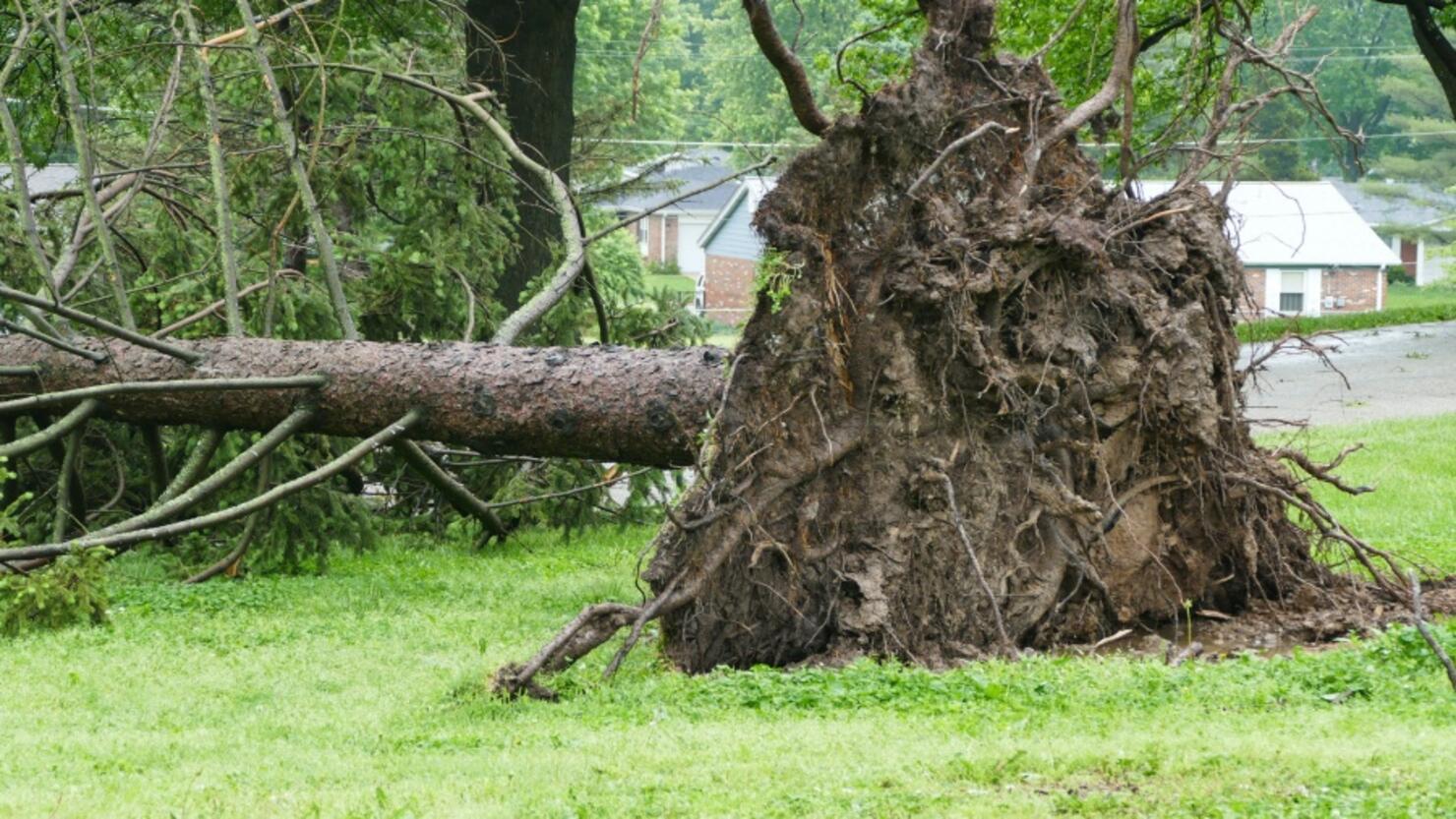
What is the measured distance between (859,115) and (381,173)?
6002mm

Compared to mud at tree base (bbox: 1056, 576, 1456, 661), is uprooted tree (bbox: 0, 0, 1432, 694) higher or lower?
higher

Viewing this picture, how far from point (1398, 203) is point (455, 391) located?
56.9 meters

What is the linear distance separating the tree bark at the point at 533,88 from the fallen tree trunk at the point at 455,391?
5.00 meters

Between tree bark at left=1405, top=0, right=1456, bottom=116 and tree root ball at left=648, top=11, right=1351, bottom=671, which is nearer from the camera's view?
tree root ball at left=648, top=11, right=1351, bottom=671

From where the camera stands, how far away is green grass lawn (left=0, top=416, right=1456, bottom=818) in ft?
16.1

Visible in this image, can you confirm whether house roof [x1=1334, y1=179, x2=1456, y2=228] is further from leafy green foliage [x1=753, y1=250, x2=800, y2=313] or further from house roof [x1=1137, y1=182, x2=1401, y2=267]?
leafy green foliage [x1=753, y1=250, x2=800, y2=313]

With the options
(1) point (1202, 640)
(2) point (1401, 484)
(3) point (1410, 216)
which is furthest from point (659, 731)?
(3) point (1410, 216)

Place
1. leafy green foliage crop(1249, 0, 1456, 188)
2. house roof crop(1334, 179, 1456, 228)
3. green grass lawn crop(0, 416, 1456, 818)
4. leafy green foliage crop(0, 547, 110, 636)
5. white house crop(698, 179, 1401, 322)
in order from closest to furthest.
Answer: green grass lawn crop(0, 416, 1456, 818)
leafy green foliage crop(0, 547, 110, 636)
white house crop(698, 179, 1401, 322)
house roof crop(1334, 179, 1456, 228)
leafy green foliage crop(1249, 0, 1456, 188)

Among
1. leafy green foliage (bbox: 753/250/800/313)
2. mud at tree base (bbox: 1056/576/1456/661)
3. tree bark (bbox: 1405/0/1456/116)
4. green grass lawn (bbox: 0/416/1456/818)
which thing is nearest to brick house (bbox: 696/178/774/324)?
tree bark (bbox: 1405/0/1456/116)

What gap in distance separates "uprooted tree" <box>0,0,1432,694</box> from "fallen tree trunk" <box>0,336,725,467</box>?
0.08ft

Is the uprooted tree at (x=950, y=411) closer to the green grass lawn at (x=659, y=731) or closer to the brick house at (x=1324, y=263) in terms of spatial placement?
the green grass lawn at (x=659, y=731)

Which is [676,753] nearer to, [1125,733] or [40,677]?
[1125,733]

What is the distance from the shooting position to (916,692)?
654cm

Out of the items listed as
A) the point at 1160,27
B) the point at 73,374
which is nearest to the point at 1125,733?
the point at 73,374
